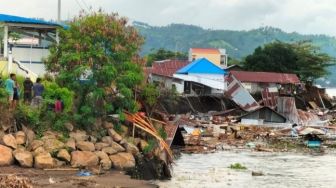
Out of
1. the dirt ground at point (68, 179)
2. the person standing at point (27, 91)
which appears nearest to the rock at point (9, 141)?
the dirt ground at point (68, 179)

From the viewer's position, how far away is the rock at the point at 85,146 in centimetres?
1978

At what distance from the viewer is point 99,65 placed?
2128cm

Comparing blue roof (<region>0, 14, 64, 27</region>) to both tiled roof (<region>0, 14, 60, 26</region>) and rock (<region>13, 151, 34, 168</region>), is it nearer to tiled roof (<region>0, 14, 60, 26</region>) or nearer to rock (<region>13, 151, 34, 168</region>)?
tiled roof (<region>0, 14, 60, 26</region>)

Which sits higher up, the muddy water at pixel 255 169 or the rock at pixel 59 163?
the rock at pixel 59 163

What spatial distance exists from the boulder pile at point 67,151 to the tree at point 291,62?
59.2 metres

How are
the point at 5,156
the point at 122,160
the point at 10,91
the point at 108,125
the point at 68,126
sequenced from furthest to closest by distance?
the point at 108,125, the point at 68,126, the point at 122,160, the point at 10,91, the point at 5,156

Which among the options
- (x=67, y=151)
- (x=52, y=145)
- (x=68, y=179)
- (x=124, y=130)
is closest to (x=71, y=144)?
(x=67, y=151)

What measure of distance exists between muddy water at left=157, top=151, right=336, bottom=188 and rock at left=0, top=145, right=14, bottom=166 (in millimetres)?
4937

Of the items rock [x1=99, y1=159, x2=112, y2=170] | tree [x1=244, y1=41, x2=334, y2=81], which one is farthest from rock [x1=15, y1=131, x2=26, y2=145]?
tree [x1=244, y1=41, x2=334, y2=81]

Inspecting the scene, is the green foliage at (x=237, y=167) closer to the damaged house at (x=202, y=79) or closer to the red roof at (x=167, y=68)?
the damaged house at (x=202, y=79)

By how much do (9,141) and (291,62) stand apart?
6444cm

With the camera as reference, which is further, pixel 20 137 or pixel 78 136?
pixel 78 136

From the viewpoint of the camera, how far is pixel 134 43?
21.7 metres

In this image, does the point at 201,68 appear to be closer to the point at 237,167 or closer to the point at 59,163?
the point at 237,167
